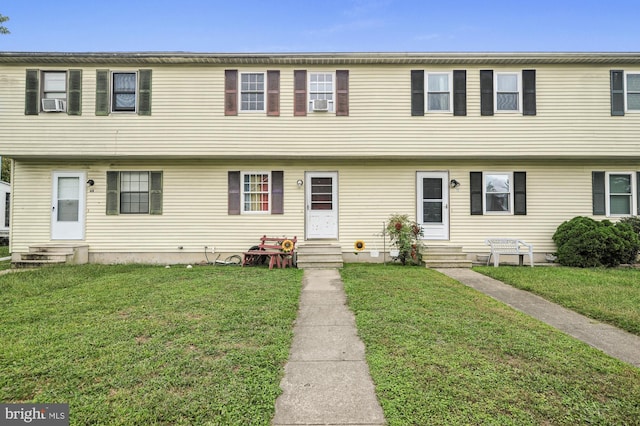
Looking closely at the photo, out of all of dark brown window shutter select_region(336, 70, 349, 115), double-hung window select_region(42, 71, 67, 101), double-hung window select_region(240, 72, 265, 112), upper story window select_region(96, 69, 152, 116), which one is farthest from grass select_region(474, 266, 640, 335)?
double-hung window select_region(42, 71, 67, 101)

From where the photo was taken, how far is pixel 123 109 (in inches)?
382

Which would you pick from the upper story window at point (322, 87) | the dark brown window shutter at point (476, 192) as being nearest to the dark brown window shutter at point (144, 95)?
the upper story window at point (322, 87)

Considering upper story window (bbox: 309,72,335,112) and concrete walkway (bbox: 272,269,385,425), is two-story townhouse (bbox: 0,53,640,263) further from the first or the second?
concrete walkway (bbox: 272,269,385,425)

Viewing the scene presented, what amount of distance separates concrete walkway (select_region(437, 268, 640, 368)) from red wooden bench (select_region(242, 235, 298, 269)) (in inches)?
177

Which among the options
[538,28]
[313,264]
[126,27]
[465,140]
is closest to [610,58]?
[465,140]

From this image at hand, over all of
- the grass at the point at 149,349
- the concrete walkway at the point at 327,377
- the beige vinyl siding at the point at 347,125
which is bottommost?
the concrete walkway at the point at 327,377

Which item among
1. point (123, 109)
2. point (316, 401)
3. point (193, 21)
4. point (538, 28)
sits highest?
point (193, 21)

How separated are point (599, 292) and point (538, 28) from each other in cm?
2471

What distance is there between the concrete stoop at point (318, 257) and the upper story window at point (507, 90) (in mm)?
6386

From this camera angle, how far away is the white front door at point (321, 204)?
10160 mm

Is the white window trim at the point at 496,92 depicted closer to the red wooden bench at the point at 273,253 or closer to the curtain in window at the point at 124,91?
the red wooden bench at the point at 273,253

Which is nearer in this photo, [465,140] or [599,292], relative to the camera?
[599,292]

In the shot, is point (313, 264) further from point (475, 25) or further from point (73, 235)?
point (475, 25)

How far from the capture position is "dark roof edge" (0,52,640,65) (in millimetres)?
9461
